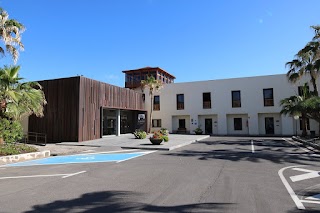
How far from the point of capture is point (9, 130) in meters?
13.1

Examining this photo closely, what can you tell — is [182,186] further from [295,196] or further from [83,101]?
[83,101]

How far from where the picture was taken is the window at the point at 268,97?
32.5 meters

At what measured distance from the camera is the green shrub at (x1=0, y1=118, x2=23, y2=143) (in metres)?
12.7

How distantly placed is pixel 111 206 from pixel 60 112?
18.4 metres

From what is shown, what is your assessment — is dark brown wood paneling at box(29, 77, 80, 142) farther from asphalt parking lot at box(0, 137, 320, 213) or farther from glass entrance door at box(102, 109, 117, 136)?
asphalt parking lot at box(0, 137, 320, 213)

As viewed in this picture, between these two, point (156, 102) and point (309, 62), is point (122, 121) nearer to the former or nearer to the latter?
point (156, 102)

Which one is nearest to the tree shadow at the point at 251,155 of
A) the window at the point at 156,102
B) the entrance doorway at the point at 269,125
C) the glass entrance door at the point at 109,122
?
the glass entrance door at the point at 109,122

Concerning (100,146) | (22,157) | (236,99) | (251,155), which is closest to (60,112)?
(100,146)

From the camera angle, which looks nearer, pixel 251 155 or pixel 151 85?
pixel 251 155

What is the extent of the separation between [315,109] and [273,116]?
14.2 m

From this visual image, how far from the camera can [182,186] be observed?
6863 mm

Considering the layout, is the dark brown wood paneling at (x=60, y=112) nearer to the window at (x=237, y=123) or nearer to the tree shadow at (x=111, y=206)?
the tree shadow at (x=111, y=206)

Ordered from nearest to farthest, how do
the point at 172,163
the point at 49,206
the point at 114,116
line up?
1. the point at 49,206
2. the point at 172,163
3. the point at 114,116

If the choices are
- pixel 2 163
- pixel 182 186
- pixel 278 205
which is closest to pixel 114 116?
pixel 2 163
